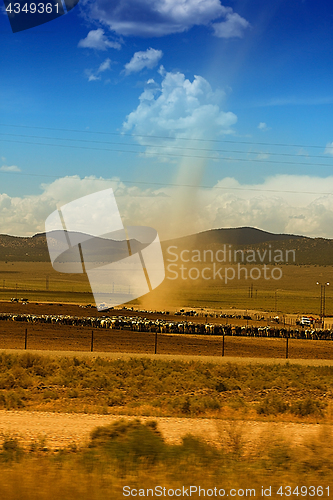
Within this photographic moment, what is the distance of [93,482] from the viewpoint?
Result: 8.52 metres

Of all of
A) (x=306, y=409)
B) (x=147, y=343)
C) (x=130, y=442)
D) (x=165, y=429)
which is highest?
(x=147, y=343)

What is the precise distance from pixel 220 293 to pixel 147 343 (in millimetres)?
115657

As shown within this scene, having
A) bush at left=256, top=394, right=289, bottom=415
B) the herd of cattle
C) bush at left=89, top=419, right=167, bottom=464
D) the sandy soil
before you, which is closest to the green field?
the herd of cattle

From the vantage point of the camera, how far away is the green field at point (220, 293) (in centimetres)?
11988

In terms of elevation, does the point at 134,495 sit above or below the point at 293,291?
below

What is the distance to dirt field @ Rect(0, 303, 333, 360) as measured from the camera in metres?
41.3

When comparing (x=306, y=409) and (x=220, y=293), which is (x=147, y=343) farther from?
(x=220, y=293)

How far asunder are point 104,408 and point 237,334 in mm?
42441

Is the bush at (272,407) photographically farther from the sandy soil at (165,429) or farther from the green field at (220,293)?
Result: the green field at (220,293)

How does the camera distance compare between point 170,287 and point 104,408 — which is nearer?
point 104,408

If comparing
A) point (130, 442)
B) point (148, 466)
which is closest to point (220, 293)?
point (130, 442)

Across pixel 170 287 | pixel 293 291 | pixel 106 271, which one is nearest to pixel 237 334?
pixel 170 287

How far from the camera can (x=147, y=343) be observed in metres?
47.1

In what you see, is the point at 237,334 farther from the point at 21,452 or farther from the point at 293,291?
the point at 293,291
